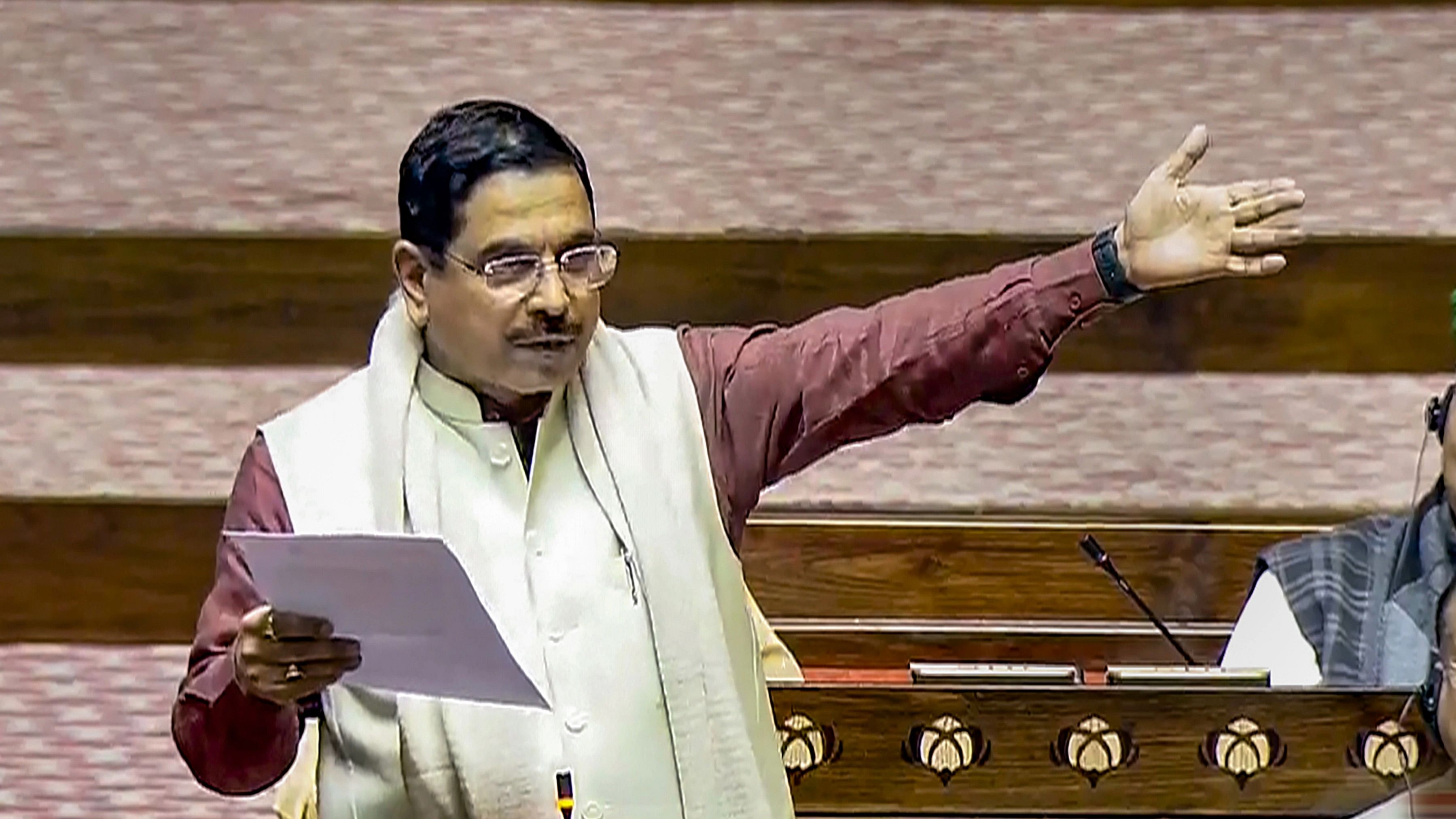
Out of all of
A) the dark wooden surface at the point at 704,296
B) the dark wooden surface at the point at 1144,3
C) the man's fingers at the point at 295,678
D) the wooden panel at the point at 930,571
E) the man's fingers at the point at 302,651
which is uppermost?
the dark wooden surface at the point at 1144,3

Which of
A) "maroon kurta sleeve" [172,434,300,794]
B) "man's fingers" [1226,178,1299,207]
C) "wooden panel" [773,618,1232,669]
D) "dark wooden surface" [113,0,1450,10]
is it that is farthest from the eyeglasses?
"dark wooden surface" [113,0,1450,10]

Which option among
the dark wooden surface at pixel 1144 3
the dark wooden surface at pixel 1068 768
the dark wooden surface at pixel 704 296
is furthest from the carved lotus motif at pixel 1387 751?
the dark wooden surface at pixel 1144 3

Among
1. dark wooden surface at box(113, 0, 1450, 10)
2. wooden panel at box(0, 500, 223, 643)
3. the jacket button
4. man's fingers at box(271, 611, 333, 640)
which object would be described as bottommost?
man's fingers at box(271, 611, 333, 640)

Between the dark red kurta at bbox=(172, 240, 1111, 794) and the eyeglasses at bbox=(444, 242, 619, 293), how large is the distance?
17 centimetres

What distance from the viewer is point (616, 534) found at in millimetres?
1762

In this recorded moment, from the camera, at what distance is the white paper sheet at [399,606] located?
57.0 inches

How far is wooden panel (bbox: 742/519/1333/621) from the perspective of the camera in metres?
3.01

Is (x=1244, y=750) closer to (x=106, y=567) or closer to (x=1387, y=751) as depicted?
(x=1387, y=751)

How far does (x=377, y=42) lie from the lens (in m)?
3.53

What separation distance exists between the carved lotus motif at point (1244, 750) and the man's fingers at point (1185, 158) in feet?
1.96

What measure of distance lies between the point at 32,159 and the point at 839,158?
4.23 feet

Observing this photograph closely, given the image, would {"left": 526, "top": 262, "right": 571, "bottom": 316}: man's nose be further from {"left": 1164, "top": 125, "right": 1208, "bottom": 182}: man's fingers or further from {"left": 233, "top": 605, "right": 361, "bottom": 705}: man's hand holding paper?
{"left": 1164, "top": 125, "right": 1208, "bottom": 182}: man's fingers

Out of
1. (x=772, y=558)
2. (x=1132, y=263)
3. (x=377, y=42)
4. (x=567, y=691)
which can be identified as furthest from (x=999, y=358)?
(x=377, y=42)

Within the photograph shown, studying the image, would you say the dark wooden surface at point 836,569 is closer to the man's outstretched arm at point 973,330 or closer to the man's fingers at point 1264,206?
the man's outstretched arm at point 973,330
